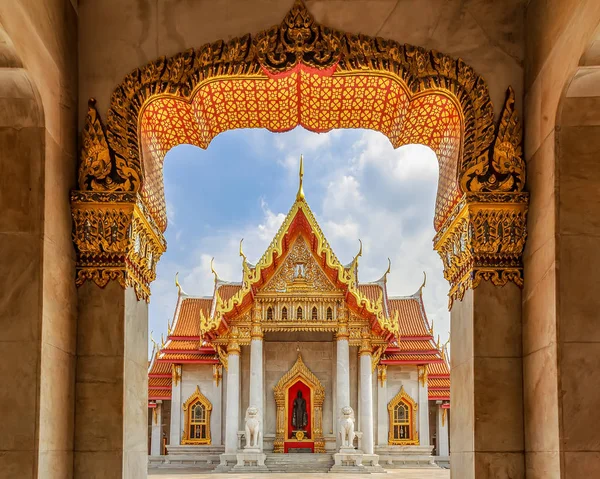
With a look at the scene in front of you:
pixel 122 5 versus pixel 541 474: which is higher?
pixel 122 5

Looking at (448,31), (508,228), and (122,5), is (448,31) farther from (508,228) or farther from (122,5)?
(122,5)

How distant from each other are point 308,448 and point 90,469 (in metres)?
17.2

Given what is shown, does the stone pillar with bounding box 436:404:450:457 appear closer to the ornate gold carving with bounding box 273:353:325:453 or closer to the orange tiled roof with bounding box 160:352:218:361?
the ornate gold carving with bounding box 273:353:325:453

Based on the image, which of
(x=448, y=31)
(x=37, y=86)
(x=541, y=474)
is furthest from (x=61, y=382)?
(x=448, y=31)

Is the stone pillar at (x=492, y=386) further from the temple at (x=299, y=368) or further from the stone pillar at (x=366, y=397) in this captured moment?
the stone pillar at (x=366, y=397)

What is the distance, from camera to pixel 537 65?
4836mm

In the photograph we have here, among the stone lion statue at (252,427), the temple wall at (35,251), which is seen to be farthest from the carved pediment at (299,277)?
the temple wall at (35,251)

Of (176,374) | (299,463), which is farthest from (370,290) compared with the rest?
(299,463)

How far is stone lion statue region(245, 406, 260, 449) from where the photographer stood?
1989 centimetres

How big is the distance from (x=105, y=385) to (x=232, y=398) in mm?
16859

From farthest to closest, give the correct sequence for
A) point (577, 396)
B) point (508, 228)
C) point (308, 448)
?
point (308, 448)
point (508, 228)
point (577, 396)

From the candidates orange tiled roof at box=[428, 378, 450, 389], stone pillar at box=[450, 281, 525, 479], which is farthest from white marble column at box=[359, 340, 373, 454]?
stone pillar at box=[450, 281, 525, 479]

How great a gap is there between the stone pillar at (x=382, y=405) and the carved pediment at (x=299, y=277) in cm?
319

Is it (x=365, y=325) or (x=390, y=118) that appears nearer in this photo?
(x=390, y=118)
